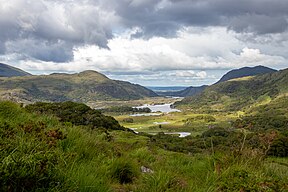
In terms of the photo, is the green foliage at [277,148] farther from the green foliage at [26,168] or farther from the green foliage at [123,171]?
the green foliage at [26,168]

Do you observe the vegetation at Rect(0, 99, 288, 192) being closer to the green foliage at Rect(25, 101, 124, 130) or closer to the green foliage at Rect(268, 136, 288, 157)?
the green foliage at Rect(268, 136, 288, 157)

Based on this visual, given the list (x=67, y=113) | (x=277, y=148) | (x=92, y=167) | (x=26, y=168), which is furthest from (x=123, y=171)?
(x=67, y=113)

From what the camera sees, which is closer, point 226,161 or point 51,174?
point 51,174

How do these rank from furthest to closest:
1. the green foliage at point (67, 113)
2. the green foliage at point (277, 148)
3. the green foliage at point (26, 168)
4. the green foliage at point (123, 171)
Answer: the green foliage at point (67, 113), the green foliage at point (277, 148), the green foliage at point (123, 171), the green foliage at point (26, 168)

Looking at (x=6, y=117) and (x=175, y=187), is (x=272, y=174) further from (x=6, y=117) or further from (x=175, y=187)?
(x=6, y=117)

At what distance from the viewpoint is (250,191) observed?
21.7ft

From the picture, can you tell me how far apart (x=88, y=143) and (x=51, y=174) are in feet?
11.1

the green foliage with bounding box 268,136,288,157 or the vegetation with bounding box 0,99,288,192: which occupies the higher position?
the vegetation with bounding box 0,99,288,192

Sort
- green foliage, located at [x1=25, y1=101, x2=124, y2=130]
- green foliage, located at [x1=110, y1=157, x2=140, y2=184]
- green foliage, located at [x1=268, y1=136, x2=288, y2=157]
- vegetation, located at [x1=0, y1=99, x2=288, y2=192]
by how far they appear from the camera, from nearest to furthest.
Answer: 1. vegetation, located at [x1=0, y1=99, x2=288, y2=192]
2. green foliage, located at [x1=110, y1=157, x2=140, y2=184]
3. green foliage, located at [x1=268, y1=136, x2=288, y2=157]
4. green foliage, located at [x1=25, y1=101, x2=124, y2=130]

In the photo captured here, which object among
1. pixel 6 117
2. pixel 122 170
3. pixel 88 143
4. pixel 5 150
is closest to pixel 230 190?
pixel 122 170

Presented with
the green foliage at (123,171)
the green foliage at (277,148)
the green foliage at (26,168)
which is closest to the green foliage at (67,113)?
the green foliage at (123,171)

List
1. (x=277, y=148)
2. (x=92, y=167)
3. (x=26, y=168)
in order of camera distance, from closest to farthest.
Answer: (x=26, y=168) → (x=92, y=167) → (x=277, y=148)

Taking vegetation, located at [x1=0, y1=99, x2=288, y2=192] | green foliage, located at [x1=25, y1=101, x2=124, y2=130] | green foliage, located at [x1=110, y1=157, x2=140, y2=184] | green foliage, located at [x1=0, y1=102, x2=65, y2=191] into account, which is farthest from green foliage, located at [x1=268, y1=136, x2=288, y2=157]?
green foliage, located at [x1=0, y1=102, x2=65, y2=191]

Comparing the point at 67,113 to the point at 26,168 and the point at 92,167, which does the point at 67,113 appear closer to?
the point at 92,167
